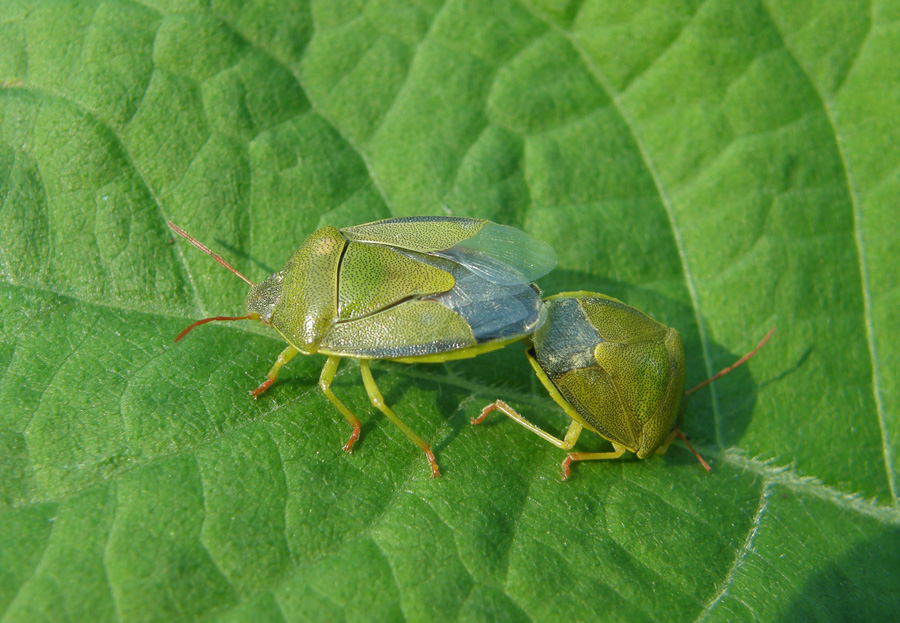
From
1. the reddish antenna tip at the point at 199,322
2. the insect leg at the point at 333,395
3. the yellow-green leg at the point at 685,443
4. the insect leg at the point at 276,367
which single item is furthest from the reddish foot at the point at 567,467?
the reddish antenna tip at the point at 199,322

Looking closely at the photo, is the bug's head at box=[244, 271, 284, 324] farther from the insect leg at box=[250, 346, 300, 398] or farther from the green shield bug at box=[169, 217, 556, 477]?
the insect leg at box=[250, 346, 300, 398]

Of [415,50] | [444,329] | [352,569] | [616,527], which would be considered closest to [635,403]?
[616,527]

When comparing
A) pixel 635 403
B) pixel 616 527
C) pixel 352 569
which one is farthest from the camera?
pixel 635 403

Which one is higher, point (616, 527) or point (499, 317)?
point (499, 317)

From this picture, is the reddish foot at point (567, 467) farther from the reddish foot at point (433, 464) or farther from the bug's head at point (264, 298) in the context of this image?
the bug's head at point (264, 298)

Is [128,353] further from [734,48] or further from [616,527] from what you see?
[734,48]

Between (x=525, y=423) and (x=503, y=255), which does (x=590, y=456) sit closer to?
(x=525, y=423)
